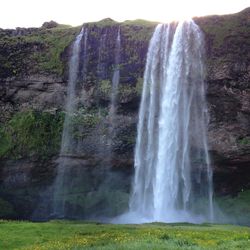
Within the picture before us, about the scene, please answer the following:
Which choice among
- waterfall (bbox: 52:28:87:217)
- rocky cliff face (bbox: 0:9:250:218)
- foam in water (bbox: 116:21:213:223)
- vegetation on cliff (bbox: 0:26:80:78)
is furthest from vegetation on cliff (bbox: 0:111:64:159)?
foam in water (bbox: 116:21:213:223)

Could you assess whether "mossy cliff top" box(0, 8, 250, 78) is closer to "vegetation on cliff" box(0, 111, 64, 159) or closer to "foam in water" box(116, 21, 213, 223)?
"foam in water" box(116, 21, 213, 223)

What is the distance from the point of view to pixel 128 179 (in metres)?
62.2

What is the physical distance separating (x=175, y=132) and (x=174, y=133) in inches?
6.5

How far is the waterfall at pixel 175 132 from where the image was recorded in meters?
58.2

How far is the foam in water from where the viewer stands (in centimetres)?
5825

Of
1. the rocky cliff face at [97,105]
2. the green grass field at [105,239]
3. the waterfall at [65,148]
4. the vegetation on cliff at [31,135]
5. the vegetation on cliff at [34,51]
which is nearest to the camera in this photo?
the green grass field at [105,239]

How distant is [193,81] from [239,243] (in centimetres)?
3538

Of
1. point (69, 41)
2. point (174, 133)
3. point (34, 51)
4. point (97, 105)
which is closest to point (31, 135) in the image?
point (97, 105)

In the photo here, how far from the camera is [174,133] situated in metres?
58.8

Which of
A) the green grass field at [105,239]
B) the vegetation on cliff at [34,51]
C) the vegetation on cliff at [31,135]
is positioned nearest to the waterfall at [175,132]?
the vegetation on cliff at [31,135]

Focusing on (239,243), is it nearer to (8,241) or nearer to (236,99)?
(8,241)

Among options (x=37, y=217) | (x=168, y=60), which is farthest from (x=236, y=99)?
(x=37, y=217)

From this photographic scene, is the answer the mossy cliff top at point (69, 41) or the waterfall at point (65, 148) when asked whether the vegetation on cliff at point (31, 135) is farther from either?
the mossy cliff top at point (69, 41)

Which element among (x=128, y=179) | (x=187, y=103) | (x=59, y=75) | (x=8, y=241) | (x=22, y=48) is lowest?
(x=8, y=241)
